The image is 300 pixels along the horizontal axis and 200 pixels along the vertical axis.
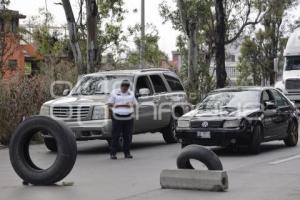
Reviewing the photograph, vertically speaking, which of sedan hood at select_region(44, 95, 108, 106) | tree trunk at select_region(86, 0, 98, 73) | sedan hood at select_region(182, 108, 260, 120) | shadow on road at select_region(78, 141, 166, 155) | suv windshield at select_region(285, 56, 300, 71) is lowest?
shadow on road at select_region(78, 141, 166, 155)

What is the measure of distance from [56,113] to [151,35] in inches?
998

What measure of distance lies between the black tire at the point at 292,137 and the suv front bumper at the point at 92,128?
177 inches

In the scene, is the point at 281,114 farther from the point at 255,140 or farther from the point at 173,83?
the point at 173,83

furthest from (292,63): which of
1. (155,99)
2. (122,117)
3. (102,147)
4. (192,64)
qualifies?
(122,117)

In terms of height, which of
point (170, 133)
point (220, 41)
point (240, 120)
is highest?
point (220, 41)

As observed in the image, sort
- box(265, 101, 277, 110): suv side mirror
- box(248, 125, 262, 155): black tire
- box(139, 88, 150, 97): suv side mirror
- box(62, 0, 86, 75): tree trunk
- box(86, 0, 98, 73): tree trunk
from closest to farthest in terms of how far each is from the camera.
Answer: box(248, 125, 262, 155): black tire
box(265, 101, 277, 110): suv side mirror
box(139, 88, 150, 97): suv side mirror
box(86, 0, 98, 73): tree trunk
box(62, 0, 86, 75): tree trunk

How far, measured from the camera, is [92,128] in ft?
54.3

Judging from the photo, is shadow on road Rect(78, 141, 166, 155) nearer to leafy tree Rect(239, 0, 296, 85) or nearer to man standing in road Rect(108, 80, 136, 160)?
man standing in road Rect(108, 80, 136, 160)

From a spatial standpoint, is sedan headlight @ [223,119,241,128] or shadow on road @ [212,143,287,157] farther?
shadow on road @ [212,143,287,157]

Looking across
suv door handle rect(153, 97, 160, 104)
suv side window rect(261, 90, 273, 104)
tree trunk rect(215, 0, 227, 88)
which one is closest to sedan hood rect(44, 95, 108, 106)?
suv door handle rect(153, 97, 160, 104)

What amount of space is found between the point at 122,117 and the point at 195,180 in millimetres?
4904

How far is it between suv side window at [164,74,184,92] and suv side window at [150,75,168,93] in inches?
13.3

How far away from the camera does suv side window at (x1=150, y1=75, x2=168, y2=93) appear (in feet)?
62.9

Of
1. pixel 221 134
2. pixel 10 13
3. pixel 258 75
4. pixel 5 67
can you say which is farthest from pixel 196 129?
pixel 258 75
